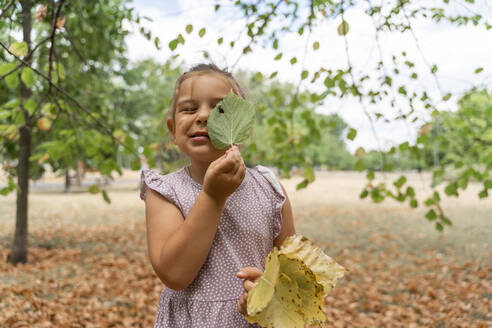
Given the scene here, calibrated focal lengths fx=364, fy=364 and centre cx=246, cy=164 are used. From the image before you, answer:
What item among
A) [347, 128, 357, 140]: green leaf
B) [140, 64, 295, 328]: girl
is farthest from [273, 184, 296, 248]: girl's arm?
[347, 128, 357, 140]: green leaf

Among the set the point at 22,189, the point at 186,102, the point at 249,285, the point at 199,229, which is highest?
the point at 186,102

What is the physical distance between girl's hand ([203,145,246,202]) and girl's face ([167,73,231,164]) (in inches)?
6.3

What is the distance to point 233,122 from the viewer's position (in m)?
0.94

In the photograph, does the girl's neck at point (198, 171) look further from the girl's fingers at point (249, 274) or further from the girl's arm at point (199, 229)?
the girl's fingers at point (249, 274)

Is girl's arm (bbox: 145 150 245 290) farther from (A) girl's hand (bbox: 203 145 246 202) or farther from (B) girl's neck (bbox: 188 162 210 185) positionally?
(B) girl's neck (bbox: 188 162 210 185)

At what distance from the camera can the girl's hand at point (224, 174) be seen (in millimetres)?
905

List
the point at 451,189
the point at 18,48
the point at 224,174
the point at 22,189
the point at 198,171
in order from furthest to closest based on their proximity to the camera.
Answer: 1. the point at 22,189
2. the point at 451,189
3. the point at 18,48
4. the point at 198,171
5. the point at 224,174

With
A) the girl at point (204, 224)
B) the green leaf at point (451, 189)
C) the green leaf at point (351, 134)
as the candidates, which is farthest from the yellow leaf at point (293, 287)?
the green leaf at point (451, 189)

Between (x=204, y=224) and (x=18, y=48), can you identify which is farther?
(x=18, y=48)

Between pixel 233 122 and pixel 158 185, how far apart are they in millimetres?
357

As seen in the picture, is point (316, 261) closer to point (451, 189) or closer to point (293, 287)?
point (293, 287)

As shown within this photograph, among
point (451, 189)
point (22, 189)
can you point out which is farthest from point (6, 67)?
point (22, 189)

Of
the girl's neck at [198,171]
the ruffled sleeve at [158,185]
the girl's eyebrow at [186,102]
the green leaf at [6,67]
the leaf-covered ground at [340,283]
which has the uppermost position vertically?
the green leaf at [6,67]

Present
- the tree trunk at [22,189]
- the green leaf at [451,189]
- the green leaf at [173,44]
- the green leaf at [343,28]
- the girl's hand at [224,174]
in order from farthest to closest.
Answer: the tree trunk at [22,189]
the green leaf at [451,189]
the green leaf at [173,44]
the green leaf at [343,28]
the girl's hand at [224,174]
